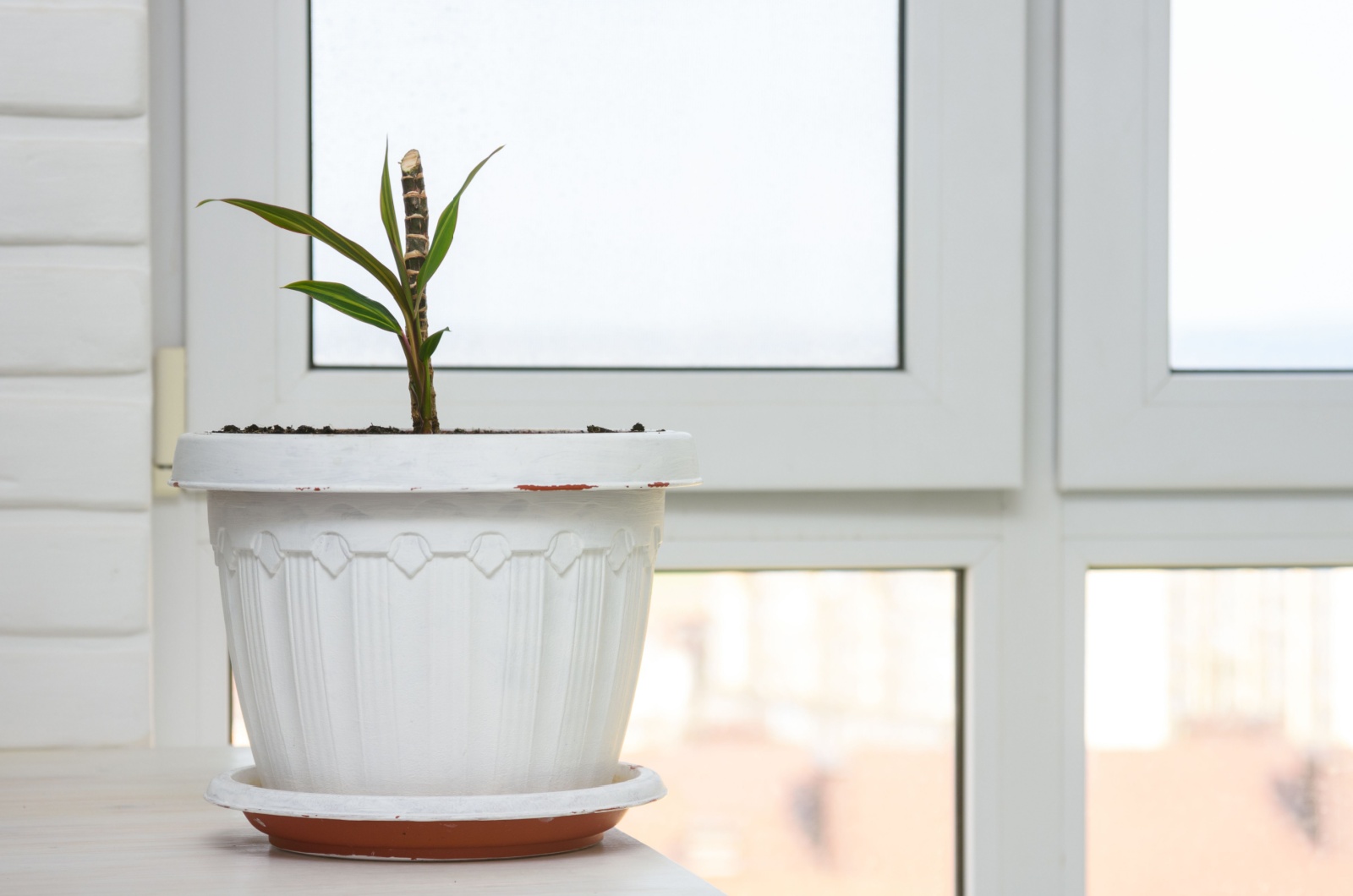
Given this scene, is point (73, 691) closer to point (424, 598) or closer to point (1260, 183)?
point (424, 598)

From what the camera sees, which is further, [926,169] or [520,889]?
[926,169]

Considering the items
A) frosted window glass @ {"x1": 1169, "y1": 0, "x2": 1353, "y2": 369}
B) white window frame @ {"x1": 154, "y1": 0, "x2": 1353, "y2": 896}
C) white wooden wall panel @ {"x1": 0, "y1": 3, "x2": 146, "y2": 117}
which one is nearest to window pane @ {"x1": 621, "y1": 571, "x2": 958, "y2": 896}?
white window frame @ {"x1": 154, "y1": 0, "x2": 1353, "y2": 896}

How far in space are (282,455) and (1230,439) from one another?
3.04 feet

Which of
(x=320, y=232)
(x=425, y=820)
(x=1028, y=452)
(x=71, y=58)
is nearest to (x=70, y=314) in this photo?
(x=71, y=58)

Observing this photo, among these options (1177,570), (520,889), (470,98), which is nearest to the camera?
(520,889)

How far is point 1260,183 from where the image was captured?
3.91 feet

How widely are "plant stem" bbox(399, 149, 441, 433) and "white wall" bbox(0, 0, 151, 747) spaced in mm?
450

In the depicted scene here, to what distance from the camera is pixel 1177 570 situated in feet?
3.92

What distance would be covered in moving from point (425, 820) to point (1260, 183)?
1.04 meters

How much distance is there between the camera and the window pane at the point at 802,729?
114cm

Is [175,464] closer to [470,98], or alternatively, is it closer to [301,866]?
[301,866]

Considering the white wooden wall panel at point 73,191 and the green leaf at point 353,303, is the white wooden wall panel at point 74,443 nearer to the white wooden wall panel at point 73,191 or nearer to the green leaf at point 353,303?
the white wooden wall panel at point 73,191

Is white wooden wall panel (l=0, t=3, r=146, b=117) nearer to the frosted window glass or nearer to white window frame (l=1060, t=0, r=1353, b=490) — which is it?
white window frame (l=1060, t=0, r=1353, b=490)

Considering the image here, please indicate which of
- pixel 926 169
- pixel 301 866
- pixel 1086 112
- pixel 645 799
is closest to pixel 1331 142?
pixel 1086 112
